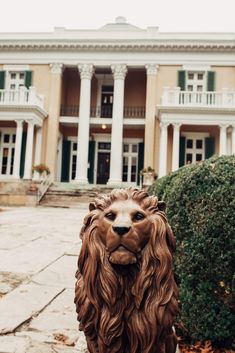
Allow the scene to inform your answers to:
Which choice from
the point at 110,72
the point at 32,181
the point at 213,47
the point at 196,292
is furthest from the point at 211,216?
the point at 110,72

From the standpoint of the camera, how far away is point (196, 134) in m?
21.4

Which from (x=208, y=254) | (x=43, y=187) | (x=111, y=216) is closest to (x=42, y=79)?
(x=43, y=187)

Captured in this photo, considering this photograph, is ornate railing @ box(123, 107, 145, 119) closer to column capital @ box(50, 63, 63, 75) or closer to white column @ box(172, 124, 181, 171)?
white column @ box(172, 124, 181, 171)

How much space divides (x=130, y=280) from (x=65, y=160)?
2159 centimetres

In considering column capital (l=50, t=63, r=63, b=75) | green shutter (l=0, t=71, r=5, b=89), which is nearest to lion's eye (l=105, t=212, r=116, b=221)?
column capital (l=50, t=63, r=63, b=75)

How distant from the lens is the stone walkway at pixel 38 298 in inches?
90.8

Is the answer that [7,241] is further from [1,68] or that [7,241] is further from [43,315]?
[1,68]

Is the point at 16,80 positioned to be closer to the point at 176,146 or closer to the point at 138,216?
the point at 176,146

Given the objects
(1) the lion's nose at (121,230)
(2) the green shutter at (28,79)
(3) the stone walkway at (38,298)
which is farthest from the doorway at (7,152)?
(1) the lion's nose at (121,230)

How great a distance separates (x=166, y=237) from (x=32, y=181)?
1714 centimetres

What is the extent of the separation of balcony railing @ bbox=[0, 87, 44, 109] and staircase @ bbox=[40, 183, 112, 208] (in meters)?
4.76

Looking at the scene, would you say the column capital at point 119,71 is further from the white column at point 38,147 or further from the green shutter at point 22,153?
the green shutter at point 22,153

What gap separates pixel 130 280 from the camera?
1486mm

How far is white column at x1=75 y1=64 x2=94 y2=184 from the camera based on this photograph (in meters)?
21.5
